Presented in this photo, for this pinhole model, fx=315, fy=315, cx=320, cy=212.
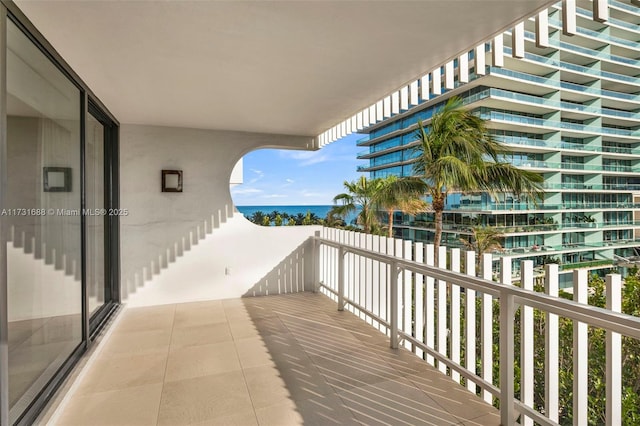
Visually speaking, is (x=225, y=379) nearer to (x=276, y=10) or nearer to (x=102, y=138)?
(x=276, y=10)

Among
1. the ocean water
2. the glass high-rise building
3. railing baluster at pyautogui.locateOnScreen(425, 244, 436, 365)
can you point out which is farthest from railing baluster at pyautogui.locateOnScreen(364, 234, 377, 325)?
the ocean water

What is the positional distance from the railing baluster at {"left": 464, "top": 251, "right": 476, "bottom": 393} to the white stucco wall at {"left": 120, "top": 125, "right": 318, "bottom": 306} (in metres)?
3.04

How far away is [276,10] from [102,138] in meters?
3.12

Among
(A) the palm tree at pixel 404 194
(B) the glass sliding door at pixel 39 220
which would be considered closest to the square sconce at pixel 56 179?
(B) the glass sliding door at pixel 39 220

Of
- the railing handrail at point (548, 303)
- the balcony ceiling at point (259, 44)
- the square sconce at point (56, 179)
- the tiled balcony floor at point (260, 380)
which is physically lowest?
the tiled balcony floor at point (260, 380)

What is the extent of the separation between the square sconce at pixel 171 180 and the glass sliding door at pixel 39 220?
Answer: 5.47ft

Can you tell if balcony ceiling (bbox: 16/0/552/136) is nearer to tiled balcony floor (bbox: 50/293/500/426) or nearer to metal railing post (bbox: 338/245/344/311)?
metal railing post (bbox: 338/245/344/311)

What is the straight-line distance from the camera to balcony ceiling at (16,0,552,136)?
1.76m

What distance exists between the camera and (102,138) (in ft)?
12.4

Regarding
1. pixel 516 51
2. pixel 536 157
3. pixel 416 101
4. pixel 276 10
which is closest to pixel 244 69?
pixel 276 10

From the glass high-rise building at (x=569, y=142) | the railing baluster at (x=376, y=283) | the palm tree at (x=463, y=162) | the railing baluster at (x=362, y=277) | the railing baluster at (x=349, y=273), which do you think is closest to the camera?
the railing baluster at (x=376, y=283)

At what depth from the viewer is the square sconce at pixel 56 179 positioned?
2082mm

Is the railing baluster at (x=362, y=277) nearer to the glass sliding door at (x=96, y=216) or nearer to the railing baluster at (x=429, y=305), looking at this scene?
the railing baluster at (x=429, y=305)

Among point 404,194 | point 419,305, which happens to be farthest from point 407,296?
point 404,194
